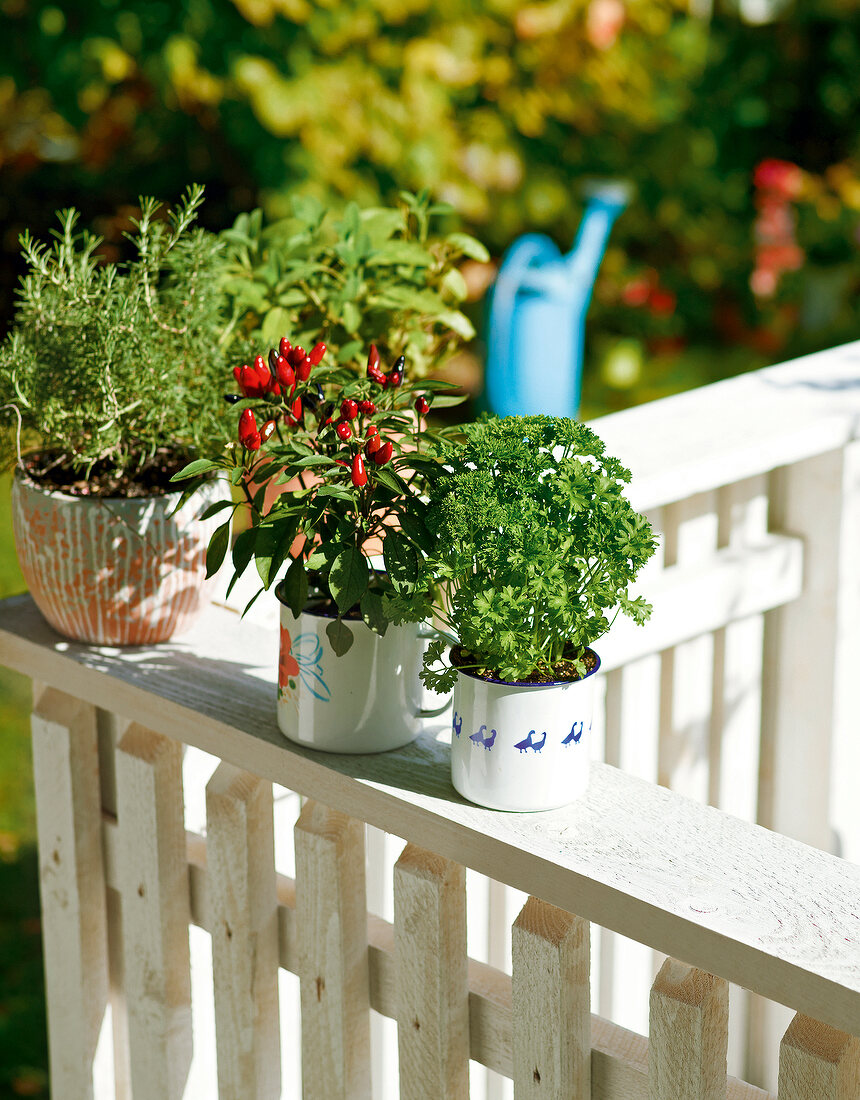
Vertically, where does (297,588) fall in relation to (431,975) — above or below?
above

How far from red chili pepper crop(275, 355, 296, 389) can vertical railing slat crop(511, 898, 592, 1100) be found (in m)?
0.37

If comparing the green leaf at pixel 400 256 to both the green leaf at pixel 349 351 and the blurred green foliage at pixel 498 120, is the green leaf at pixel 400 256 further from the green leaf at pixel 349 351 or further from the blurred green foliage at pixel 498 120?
the blurred green foliage at pixel 498 120

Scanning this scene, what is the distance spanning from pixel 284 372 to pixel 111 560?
23cm

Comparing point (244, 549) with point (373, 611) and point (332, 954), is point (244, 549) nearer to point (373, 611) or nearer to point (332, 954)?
point (373, 611)

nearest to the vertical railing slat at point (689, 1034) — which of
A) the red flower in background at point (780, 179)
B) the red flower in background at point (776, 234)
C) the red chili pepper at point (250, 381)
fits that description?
the red chili pepper at point (250, 381)

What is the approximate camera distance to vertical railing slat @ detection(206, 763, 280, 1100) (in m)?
0.96

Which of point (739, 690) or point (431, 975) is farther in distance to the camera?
point (739, 690)

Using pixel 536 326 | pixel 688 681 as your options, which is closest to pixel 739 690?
pixel 688 681

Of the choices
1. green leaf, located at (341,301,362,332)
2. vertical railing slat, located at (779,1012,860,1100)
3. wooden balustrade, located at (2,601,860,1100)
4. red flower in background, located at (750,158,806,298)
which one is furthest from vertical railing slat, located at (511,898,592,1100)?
red flower in background, located at (750,158,806,298)

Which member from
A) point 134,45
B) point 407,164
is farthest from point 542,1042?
point 134,45

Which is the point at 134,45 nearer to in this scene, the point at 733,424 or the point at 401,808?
the point at 733,424

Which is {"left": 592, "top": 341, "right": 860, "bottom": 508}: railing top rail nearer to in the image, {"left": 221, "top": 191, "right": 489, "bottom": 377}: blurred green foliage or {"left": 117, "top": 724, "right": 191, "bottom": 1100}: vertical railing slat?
{"left": 221, "top": 191, "right": 489, "bottom": 377}: blurred green foliage

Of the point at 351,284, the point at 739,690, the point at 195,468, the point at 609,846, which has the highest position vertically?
the point at 351,284

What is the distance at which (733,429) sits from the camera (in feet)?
4.55
